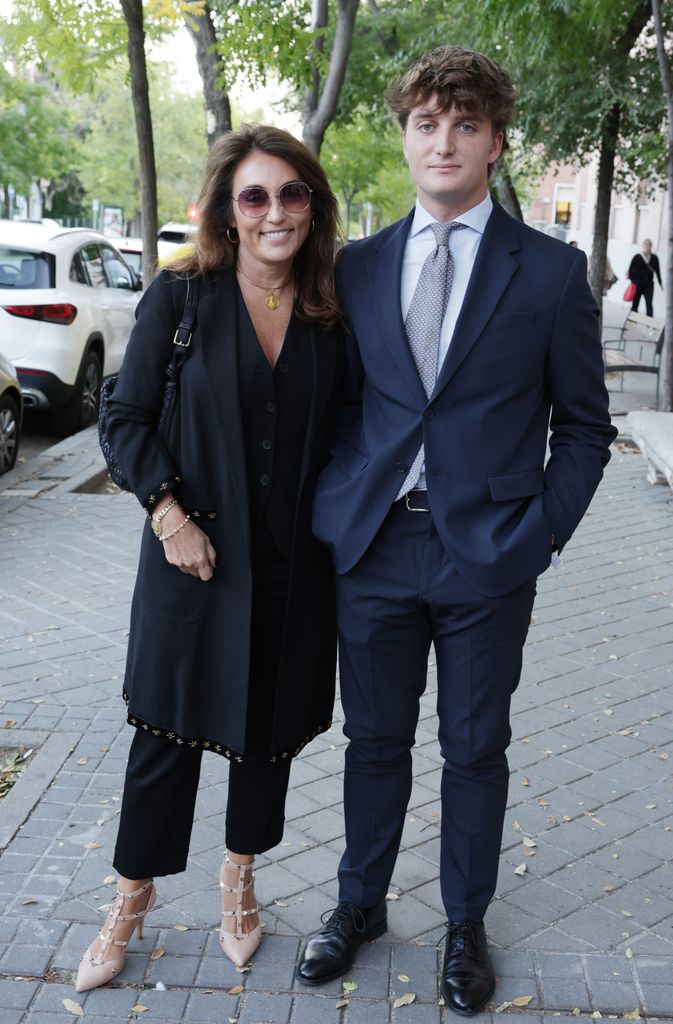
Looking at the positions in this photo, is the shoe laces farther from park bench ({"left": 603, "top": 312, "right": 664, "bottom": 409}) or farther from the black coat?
park bench ({"left": 603, "top": 312, "right": 664, "bottom": 409})

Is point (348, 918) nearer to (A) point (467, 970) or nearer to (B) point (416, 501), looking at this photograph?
(A) point (467, 970)

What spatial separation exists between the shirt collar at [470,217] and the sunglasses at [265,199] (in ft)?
0.97

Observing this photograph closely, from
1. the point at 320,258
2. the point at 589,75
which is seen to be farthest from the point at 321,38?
the point at 320,258

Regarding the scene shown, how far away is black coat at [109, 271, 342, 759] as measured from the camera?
113 inches

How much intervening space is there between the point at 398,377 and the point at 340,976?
5.15 feet

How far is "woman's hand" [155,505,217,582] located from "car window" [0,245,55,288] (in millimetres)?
8877

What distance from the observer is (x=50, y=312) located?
36.4 feet

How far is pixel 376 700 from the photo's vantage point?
10.2ft

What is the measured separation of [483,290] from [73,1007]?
204 cm

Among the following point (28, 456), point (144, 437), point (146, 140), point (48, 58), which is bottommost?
point (28, 456)

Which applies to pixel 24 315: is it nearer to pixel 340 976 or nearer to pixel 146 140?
pixel 146 140

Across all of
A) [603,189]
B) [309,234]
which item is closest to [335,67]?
[603,189]

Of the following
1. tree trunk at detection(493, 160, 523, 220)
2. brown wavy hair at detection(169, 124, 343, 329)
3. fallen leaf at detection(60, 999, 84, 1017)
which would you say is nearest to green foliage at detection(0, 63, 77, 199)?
tree trunk at detection(493, 160, 523, 220)

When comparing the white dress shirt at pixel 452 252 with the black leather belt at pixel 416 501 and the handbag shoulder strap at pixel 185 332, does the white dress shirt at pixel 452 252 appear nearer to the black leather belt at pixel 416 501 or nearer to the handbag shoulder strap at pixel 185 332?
the black leather belt at pixel 416 501
